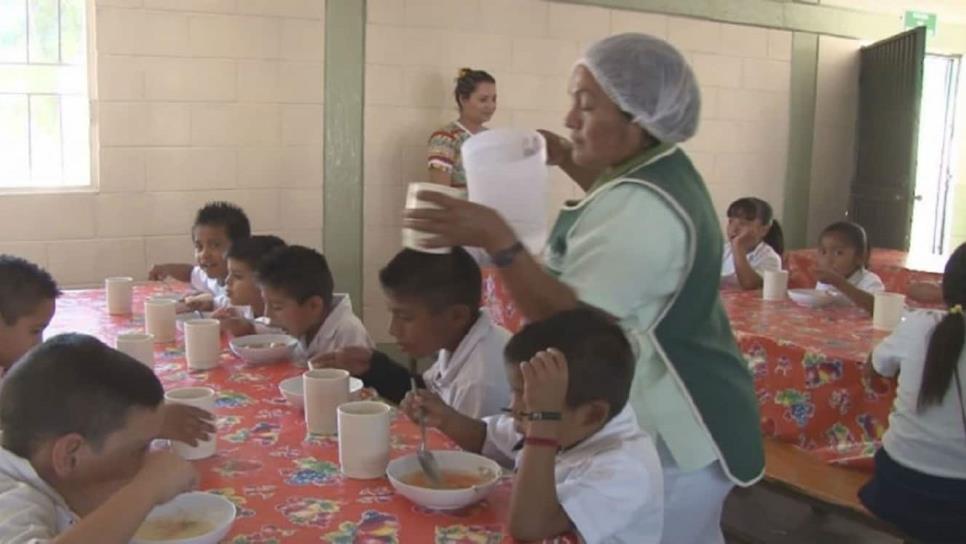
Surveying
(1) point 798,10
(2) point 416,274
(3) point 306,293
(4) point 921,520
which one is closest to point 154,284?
(3) point 306,293

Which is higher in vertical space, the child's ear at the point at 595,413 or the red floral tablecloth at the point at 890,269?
the child's ear at the point at 595,413

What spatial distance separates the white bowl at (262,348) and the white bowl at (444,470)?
2.84ft

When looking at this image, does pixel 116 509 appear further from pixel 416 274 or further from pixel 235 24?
pixel 235 24

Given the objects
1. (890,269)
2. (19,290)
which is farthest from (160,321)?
(890,269)

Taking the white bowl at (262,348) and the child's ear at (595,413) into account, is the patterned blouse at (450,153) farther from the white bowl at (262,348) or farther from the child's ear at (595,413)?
the child's ear at (595,413)

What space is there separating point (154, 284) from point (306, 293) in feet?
4.65

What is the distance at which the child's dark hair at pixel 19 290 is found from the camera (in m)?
1.99

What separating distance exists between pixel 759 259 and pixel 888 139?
2.73m

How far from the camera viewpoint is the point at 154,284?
3646 mm

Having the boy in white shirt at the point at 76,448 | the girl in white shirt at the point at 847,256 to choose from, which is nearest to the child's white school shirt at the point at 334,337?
the boy in white shirt at the point at 76,448

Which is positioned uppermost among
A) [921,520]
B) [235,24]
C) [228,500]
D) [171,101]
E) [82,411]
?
[235,24]

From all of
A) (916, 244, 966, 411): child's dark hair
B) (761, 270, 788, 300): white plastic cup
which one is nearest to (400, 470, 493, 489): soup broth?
(916, 244, 966, 411): child's dark hair

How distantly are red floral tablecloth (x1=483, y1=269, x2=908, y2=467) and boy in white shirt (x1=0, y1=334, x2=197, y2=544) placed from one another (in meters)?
1.60

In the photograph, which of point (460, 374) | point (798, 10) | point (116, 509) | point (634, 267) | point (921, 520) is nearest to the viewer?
point (116, 509)
